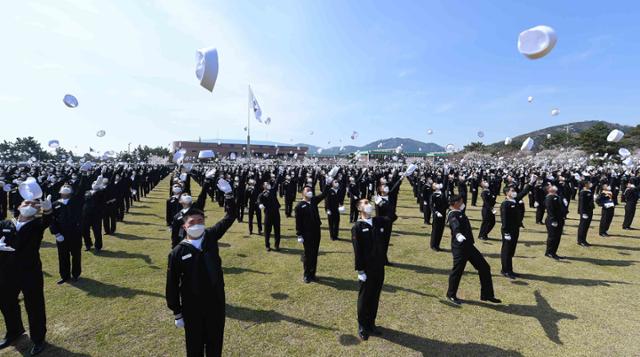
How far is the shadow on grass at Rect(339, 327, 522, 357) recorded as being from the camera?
15.8 feet

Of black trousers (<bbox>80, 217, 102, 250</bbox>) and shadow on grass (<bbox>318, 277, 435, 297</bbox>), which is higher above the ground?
black trousers (<bbox>80, 217, 102, 250</bbox>)

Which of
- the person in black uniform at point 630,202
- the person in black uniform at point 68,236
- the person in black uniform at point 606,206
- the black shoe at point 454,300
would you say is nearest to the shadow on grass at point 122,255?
the person in black uniform at point 68,236

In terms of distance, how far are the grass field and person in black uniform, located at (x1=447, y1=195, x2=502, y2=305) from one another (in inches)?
13.0

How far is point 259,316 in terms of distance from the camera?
598 centimetres

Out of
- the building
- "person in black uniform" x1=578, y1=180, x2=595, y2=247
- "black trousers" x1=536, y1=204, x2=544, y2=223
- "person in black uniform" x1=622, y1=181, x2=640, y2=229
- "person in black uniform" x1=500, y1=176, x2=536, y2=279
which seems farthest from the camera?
the building

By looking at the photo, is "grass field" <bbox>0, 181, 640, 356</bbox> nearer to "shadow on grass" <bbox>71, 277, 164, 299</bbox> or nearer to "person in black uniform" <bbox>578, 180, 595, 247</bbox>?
"shadow on grass" <bbox>71, 277, 164, 299</bbox>

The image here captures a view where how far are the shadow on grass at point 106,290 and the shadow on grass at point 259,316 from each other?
6.12 ft

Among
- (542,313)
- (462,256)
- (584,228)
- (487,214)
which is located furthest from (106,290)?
(584,228)

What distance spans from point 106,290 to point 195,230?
5.30 meters

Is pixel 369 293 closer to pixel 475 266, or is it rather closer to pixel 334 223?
pixel 475 266

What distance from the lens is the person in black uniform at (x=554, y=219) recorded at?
361 inches

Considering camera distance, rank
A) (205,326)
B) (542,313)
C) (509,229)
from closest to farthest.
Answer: (205,326) < (542,313) < (509,229)

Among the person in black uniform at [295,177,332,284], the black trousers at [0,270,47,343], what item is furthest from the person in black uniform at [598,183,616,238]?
the black trousers at [0,270,47,343]

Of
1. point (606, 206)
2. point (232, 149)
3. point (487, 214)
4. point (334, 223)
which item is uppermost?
point (232, 149)
